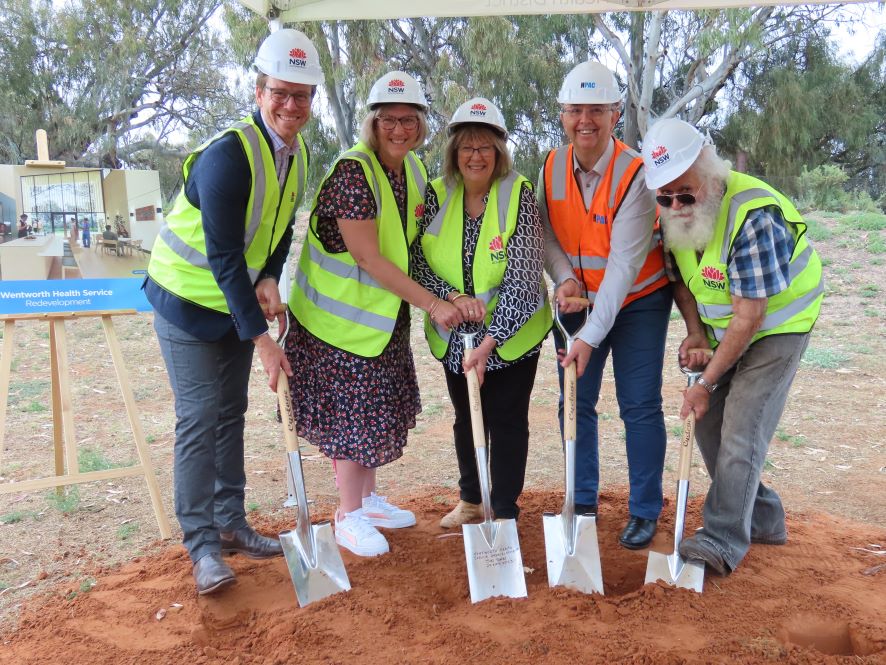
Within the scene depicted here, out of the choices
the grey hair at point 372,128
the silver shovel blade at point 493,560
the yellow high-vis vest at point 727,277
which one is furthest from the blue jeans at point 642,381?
the grey hair at point 372,128

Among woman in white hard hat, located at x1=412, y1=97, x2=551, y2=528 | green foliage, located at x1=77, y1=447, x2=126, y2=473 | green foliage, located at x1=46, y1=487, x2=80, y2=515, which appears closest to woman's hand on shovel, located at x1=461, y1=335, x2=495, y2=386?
woman in white hard hat, located at x1=412, y1=97, x2=551, y2=528

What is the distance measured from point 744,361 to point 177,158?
18.5 m

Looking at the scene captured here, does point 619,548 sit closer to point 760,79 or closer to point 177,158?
point 760,79

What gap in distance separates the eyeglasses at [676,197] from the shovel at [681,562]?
2.40ft

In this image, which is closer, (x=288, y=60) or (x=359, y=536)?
(x=288, y=60)

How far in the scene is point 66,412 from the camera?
4355mm

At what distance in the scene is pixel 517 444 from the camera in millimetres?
3590

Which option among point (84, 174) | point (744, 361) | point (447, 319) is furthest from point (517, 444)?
point (84, 174)

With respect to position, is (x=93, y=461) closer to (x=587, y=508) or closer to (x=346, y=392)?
(x=346, y=392)

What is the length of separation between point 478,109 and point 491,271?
0.66 m

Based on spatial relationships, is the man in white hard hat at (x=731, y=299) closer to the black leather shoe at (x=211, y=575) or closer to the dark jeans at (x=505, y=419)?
the dark jeans at (x=505, y=419)

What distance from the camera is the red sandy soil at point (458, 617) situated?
2.77m

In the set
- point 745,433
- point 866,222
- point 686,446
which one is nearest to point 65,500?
point 686,446

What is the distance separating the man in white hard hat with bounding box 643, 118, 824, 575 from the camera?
3025 mm
